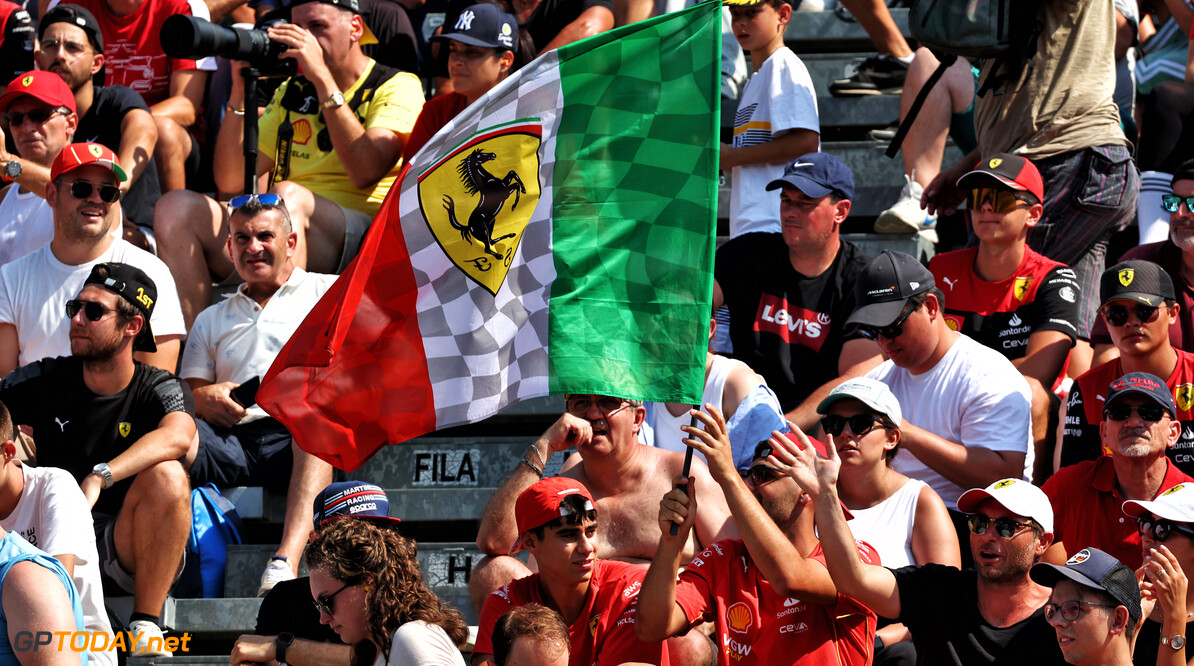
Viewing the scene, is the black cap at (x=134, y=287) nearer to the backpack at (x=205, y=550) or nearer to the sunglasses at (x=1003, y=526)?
the backpack at (x=205, y=550)

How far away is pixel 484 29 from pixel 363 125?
2.80ft

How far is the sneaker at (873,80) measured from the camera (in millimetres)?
8789

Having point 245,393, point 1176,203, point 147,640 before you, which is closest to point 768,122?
point 1176,203

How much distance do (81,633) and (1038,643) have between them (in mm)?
2765

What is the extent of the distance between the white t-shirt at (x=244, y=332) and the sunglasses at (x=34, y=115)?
152cm

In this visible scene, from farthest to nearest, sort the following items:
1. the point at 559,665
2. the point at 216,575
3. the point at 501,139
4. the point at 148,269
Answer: the point at 148,269 → the point at 216,575 → the point at 501,139 → the point at 559,665

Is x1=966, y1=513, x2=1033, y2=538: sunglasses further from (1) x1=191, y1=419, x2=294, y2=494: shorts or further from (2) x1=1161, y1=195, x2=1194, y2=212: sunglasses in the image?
(1) x1=191, y1=419, x2=294, y2=494: shorts

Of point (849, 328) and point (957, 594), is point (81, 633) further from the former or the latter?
point (849, 328)

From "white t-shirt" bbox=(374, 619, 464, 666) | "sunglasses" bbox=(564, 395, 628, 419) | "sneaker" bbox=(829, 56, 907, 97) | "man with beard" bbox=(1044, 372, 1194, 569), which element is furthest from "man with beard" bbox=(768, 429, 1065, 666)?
"sneaker" bbox=(829, 56, 907, 97)

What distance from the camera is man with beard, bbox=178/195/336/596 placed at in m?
6.63

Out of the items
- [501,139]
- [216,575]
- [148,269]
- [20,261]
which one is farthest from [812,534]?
[20,261]

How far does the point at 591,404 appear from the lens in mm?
5520

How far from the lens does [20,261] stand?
7250 mm

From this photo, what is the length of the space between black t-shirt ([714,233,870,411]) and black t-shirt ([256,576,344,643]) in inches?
85.6
